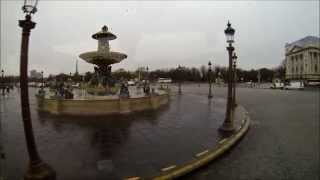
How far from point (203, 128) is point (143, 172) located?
5.74m

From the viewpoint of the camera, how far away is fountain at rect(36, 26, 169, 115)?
15.2 m

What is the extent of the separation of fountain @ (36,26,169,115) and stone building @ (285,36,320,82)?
287 ft

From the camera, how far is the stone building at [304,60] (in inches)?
3858

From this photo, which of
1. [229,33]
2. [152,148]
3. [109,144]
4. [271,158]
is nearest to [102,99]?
[109,144]

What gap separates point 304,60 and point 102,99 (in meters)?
101

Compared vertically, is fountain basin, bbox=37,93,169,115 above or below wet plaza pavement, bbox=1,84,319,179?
above

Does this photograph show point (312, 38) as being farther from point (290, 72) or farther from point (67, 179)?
point (67, 179)

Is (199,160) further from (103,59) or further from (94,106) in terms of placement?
(103,59)

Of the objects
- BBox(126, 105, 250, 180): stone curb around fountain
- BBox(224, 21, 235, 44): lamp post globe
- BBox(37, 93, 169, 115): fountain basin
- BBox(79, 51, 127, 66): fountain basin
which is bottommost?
BBox(126, 105, 250, 180): stone curb around fountain

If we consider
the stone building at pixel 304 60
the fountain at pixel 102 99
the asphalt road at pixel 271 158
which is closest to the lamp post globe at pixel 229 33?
the asphalt road at pixel 271 158

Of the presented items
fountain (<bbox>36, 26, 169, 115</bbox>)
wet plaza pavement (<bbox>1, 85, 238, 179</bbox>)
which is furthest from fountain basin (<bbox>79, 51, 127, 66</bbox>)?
wet plaza pavement (<bbox>1, 85, 238, 179</bbox>)

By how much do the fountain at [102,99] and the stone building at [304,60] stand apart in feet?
287

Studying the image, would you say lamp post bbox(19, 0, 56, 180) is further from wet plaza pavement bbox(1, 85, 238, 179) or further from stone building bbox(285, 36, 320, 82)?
stone building bbox(285, 36, 320, 82)

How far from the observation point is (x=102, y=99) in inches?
624
